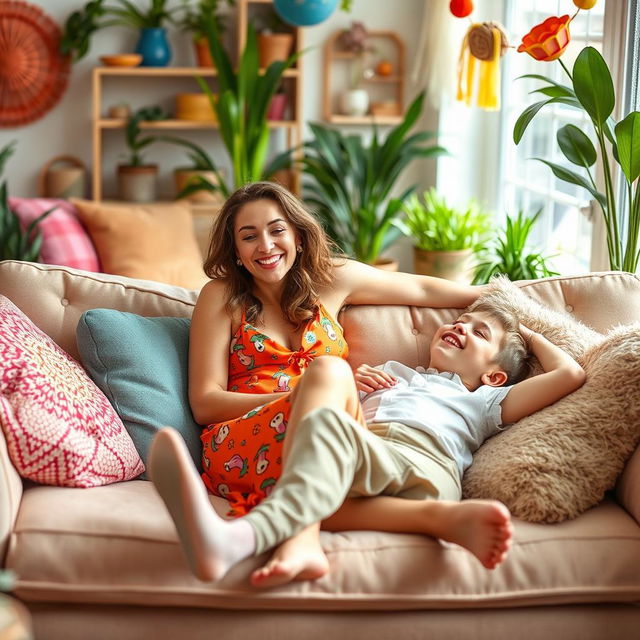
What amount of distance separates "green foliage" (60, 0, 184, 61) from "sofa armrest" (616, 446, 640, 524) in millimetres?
3729

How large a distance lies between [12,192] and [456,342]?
358cm

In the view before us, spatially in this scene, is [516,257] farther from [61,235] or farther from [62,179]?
[62,179]

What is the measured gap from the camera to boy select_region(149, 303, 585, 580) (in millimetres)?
1550

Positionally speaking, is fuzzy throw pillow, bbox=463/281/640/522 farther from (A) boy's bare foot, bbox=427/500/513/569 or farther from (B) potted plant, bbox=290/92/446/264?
(B) potted plant, bbox=290/92/446/264

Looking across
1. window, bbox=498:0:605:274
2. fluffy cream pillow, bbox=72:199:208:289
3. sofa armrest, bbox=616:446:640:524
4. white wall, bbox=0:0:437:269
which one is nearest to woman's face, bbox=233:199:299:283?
sofa armrest, bbox=616:446:640:524

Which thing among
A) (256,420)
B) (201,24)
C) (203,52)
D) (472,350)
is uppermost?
(201,24)

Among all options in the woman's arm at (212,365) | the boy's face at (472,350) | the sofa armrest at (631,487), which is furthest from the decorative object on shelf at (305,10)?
the sofa armrest at (631,487)

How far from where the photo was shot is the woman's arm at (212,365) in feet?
6.86

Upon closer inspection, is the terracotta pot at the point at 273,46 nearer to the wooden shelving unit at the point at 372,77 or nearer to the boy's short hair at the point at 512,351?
the wooden shelving unit at the point at 372,77

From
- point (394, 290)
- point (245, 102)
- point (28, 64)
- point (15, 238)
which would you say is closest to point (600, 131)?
point (394, 290)

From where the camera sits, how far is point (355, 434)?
1712 millimetres

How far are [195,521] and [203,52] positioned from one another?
382 cm

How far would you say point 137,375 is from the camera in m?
2.13

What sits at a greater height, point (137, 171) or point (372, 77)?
point (372, 77)
